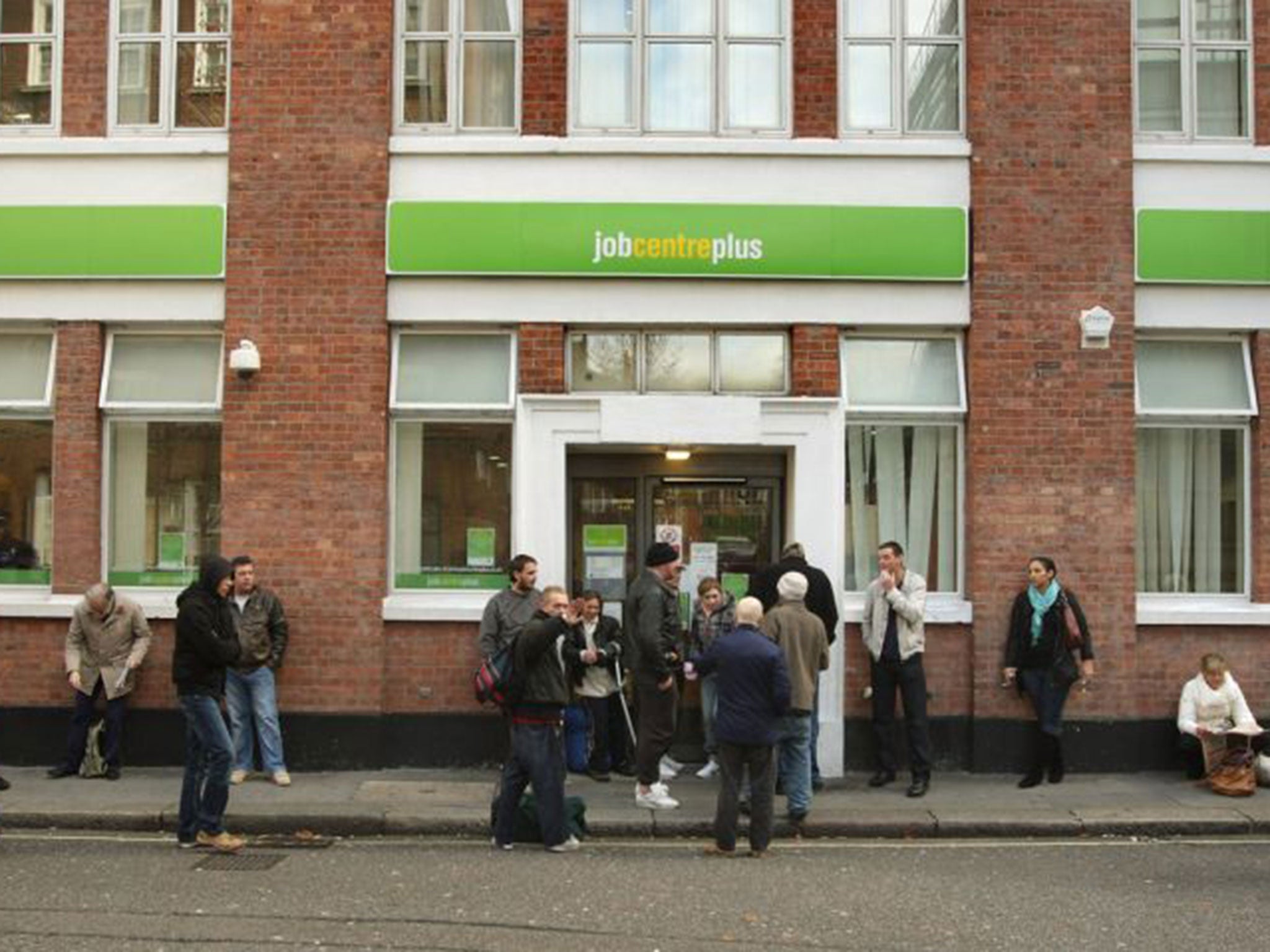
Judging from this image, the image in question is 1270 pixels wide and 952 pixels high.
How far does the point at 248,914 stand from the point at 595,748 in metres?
4.15

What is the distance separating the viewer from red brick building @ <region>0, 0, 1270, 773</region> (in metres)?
11.5

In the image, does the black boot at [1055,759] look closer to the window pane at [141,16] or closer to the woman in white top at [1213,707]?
the woman in white top at [1213,707]

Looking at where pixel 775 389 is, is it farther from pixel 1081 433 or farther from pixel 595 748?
pixel 595 748

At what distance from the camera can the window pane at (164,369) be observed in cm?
1184

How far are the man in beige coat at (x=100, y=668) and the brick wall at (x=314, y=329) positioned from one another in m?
1.08

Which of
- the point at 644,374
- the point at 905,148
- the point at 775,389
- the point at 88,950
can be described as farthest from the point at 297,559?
the point at 905,148

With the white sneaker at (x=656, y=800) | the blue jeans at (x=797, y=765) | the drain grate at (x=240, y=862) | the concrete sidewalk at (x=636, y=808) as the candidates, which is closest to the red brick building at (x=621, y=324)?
the concrete sidewalk at (x=636, y=808)

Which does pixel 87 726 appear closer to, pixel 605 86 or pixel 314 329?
pixel 314 329

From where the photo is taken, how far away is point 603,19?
1196cm

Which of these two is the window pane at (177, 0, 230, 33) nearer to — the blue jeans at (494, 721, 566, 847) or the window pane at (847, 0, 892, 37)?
the window pane at (847, 0, 892, 37)

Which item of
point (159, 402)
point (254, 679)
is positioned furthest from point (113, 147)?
point (254, 679)

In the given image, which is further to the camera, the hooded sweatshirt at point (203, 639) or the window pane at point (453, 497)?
the window pane at point (453, 497)

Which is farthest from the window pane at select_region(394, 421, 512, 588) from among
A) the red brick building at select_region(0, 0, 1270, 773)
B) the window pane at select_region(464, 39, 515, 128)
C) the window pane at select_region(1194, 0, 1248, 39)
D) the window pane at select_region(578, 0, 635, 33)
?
the window pane at select_region(1194, 0, 1248, 39)

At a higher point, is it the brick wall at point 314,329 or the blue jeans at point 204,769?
the brick wall at point 314,329
